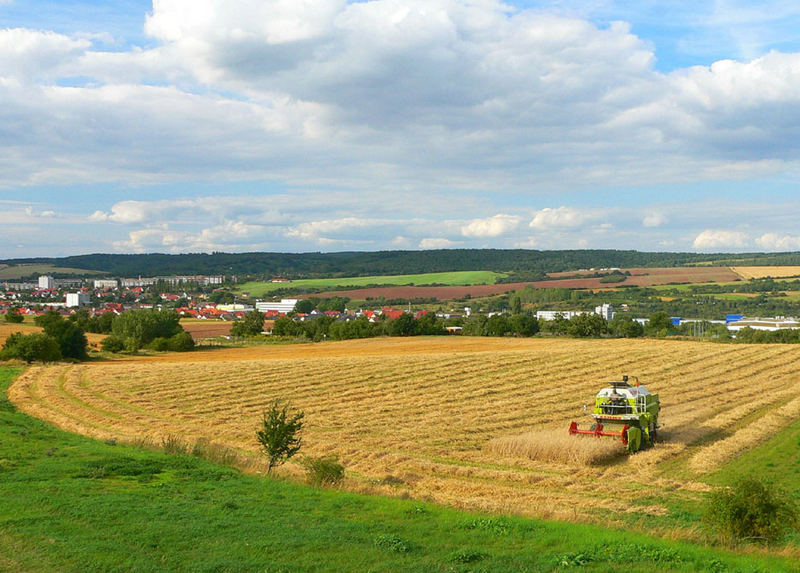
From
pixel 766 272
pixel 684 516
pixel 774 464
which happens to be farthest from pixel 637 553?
pixel 766 272

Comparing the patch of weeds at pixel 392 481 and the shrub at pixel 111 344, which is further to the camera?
the shrub at pixel 111 344

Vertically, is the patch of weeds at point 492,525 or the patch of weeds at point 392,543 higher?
the patch of weeds at point 392,543

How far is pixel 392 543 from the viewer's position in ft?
38.2

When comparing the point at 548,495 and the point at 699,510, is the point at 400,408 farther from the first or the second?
the point at 699,510

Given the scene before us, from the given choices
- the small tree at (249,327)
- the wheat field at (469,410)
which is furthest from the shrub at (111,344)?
the small tree at (249,327)

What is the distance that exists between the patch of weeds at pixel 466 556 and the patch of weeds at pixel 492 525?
1725mm

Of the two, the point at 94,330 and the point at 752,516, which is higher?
the point at 752,516

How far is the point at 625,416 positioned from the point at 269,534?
52.3 feet

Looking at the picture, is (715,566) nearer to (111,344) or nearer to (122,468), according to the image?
(122,468)

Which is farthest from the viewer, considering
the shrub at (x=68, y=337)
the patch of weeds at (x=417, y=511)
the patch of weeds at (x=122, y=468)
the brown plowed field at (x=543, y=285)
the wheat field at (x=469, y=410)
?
the brown plowed field at (x=543, y=285)

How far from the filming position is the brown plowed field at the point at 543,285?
539 ft

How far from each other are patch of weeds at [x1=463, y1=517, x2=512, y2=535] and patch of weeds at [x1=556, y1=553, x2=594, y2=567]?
6.12ft

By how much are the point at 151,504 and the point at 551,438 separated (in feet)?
45.5

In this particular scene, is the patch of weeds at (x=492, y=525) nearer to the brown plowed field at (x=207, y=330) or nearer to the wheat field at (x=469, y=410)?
the wheat field at (x=469, y=410)
